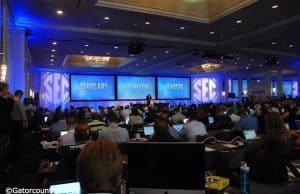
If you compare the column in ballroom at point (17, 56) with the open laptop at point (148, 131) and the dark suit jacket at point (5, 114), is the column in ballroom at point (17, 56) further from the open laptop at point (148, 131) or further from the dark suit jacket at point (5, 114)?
the open laptop at point (148, 131)

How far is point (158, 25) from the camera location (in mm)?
10031

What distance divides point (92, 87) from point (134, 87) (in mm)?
3788

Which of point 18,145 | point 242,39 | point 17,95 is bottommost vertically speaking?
point 18,145

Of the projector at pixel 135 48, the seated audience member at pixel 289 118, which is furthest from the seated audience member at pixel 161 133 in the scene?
the projector at pixel 135 48

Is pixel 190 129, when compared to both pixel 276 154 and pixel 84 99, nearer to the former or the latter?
pixel 276 154

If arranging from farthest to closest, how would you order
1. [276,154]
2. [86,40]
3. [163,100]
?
1. [163,100]
2. [86,40]
3. [276,154]

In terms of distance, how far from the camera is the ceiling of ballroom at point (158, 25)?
8195 millimetres

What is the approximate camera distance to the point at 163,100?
90.2 feet

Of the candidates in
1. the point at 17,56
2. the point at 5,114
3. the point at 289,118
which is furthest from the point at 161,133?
the point at 17,56

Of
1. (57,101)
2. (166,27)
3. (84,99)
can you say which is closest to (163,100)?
(84,99)

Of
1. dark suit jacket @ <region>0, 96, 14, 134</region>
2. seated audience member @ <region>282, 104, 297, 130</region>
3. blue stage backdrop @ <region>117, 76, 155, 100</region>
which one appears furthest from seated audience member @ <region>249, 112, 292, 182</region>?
blue stage backdrop @ <region>117, 76, 155, 100</region>

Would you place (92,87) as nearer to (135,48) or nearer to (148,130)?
(135,48)

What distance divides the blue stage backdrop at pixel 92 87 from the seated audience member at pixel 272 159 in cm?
2122

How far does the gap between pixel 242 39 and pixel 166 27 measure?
3756 millimetres
